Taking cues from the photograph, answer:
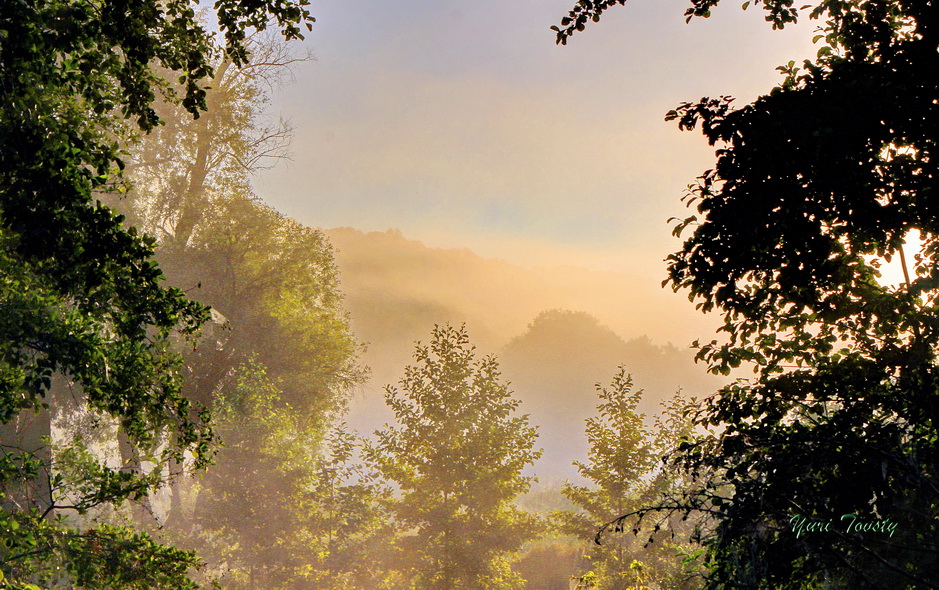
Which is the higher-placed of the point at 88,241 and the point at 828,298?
the point at 88,241

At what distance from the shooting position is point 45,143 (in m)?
6.68

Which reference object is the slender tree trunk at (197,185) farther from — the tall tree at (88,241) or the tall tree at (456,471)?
the tall tree at (88,241)

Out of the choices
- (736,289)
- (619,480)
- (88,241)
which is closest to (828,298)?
(736,289)

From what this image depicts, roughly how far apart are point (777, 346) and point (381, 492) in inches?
1063

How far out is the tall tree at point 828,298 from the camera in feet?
20.1

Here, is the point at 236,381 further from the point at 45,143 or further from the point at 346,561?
the point at 45,143

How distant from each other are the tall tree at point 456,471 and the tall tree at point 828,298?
68.5 ft

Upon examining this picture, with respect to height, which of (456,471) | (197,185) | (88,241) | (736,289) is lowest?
(456,471)

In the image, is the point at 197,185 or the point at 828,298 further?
the point at 197,185

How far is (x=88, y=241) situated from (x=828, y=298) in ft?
27.0

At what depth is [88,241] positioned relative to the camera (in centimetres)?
701

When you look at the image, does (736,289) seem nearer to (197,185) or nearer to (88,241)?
(88,241)

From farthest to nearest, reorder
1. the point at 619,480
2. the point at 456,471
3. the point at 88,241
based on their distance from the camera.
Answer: the point at 456,471, the point at 619,480, the point at 88,241

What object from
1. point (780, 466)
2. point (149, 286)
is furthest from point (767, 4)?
point (149, 286)
